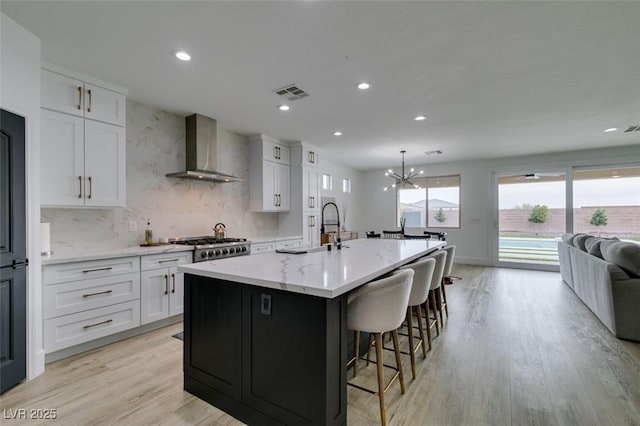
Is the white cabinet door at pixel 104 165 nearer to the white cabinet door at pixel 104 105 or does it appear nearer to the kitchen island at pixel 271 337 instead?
the white cabinet door at pixel 104 105

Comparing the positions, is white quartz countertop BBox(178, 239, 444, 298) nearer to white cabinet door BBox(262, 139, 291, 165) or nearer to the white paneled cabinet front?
the white paneled cabinet front

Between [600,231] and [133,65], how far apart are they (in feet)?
27.9

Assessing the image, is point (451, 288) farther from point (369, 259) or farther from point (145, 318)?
point (145, 318)

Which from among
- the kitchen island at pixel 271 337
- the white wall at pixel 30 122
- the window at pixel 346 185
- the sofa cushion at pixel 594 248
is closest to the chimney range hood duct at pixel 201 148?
the white wall at pixel 30 122

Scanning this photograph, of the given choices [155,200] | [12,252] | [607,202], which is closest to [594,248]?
[607,202]

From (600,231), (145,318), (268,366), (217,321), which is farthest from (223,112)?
(600,231)

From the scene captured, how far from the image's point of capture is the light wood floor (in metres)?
1.77

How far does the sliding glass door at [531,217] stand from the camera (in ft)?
21.1

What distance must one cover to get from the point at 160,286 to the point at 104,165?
1.38 m

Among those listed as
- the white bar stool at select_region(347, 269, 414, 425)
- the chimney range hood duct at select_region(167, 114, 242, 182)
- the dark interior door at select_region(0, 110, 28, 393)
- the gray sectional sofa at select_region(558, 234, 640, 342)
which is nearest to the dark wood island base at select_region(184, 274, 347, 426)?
the white bar stool at select_region(347, 269, 414, 425)

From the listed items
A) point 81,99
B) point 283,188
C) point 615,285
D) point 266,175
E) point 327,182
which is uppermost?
point 81,99

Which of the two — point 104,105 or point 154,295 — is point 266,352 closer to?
point 154,295

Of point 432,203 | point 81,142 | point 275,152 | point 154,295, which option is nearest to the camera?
point 81,142

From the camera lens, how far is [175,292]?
3303 mm
